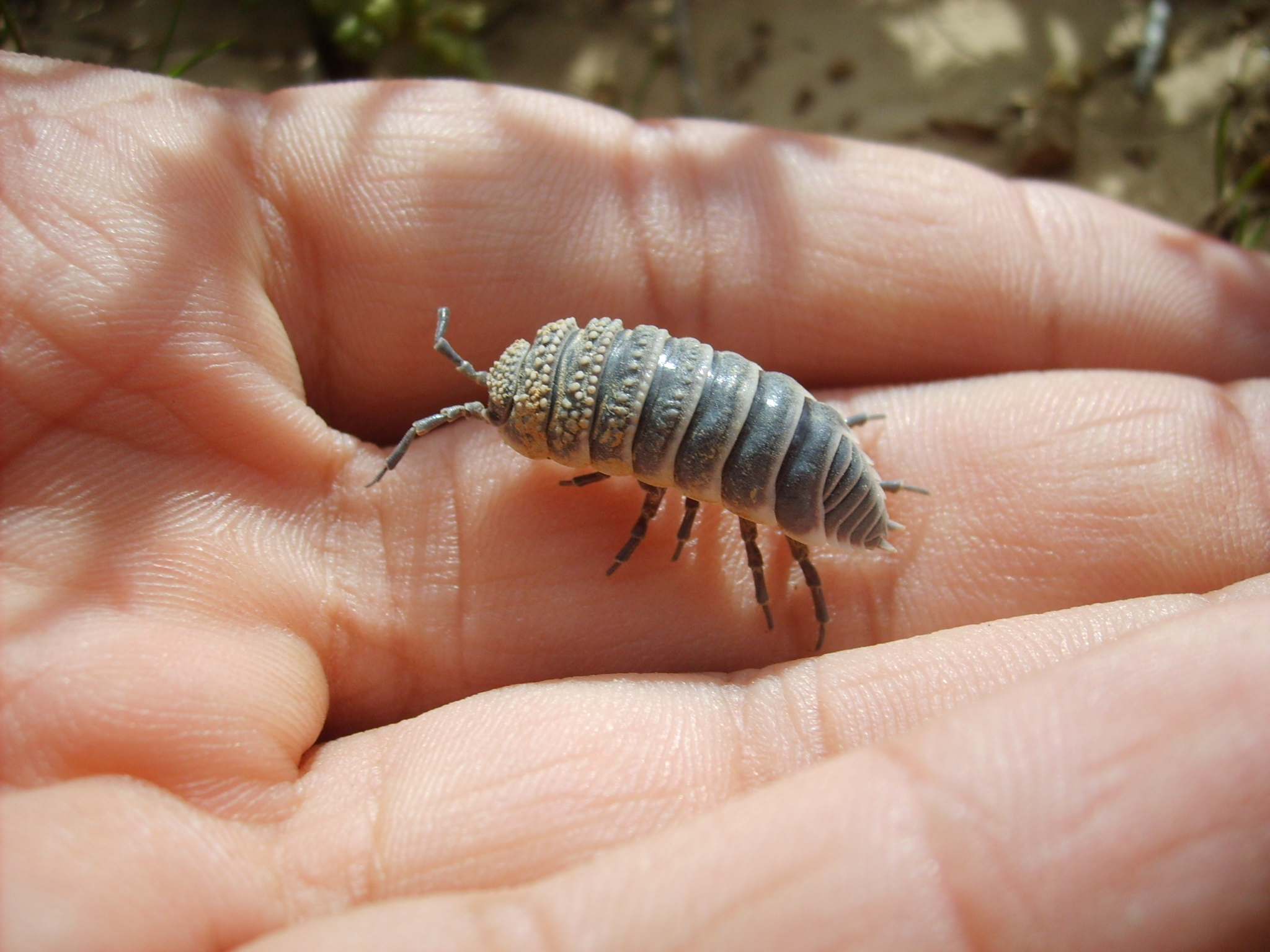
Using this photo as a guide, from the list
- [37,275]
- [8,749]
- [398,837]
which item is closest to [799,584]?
[398,837]

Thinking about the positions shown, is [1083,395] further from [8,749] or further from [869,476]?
[8,749]

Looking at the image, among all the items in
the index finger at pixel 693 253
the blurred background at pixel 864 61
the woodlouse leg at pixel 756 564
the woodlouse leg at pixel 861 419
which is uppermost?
the blurred background at pixel 864 61

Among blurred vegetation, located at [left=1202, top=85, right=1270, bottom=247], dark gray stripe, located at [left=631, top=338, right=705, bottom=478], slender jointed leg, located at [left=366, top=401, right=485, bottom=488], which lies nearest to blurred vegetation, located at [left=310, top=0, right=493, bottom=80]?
slender jointed leg, located at [left=366, top=401, right=485, bottom=488]

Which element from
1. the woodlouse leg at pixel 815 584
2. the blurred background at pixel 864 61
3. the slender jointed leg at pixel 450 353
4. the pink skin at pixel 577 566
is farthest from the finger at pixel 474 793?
the blurred background at pixel 864 61

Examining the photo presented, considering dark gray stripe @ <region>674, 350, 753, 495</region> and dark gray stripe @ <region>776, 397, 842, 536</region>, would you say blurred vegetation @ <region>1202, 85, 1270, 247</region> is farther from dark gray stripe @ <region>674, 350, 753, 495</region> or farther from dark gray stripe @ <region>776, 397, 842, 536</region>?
dark gray stripe @ <region>674, 350, 753, 495</region>

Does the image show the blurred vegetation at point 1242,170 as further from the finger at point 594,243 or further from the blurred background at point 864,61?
the finger at point 594,243

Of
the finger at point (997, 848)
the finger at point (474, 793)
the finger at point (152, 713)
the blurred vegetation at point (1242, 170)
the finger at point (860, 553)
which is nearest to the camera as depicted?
the finger at point (997, 848)
